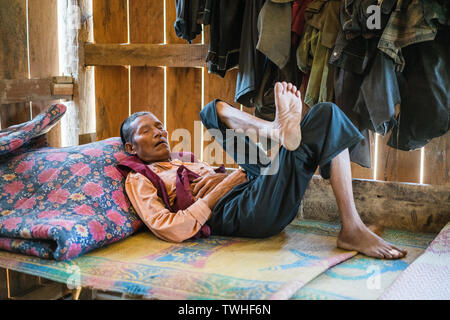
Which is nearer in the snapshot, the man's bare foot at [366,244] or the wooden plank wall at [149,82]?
the man's bare foot at [366,244]

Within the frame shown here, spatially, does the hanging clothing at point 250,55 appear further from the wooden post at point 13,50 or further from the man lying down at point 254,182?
the wooden post at point 13,50

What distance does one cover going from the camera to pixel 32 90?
343 centimetres

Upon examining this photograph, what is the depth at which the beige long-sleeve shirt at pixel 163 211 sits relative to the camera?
236cm

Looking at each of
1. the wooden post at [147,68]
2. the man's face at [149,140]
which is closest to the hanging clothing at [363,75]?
the man's face at [149,140]

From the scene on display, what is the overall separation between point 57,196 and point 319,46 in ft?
5.44

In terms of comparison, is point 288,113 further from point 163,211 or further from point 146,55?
point 146,55

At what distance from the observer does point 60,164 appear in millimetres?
2691

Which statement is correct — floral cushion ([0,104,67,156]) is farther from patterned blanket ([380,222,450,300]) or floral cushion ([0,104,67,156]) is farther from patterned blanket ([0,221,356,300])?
patterned blanket ([380,222,450,300])

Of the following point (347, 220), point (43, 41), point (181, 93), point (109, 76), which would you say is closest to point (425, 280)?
point (347, 220)

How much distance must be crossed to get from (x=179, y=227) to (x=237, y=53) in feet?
4.37

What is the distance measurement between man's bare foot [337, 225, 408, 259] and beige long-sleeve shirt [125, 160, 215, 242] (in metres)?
0.67

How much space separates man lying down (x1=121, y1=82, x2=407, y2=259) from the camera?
2186 mm

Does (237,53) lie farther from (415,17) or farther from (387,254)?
(387,254)

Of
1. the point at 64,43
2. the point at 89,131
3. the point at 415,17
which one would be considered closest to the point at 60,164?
the point at 89,131
